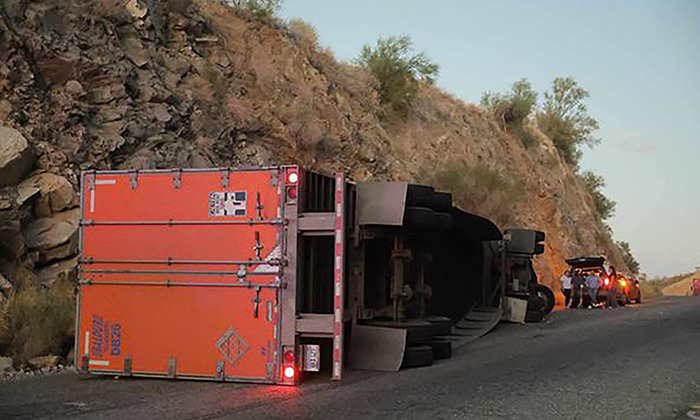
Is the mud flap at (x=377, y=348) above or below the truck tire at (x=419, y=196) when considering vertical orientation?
below

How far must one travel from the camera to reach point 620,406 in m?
8.14

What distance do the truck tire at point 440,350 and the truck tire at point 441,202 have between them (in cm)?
196

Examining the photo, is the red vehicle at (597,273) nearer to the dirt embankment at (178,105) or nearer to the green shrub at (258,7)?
the dirt embankment at (178,105)

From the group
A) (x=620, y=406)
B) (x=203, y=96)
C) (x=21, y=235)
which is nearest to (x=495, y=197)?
(x=203, y=96)

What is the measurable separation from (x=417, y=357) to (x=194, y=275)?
10.5 ft

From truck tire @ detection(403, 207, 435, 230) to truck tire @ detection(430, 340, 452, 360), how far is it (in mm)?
1905

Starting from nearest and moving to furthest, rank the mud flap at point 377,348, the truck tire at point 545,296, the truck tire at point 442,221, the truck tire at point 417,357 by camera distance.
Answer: the mud flap at point 377,348 → the truck tire at point 417,357 → the truck tire at point 442,221 → the truck tire at point 545,296

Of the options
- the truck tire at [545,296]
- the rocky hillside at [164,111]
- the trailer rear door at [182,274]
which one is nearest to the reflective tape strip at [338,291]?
the trailer rear door at [182,274]

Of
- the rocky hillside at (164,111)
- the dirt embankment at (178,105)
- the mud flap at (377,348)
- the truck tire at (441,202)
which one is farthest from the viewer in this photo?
the dirt embankment at (178,105)

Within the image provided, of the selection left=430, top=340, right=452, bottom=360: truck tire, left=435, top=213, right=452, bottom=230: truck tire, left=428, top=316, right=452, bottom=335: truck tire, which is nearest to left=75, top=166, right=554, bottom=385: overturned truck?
left=435, top=213, right=452, bottom=230: truck tire

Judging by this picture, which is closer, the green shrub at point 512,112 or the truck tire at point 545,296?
the truck tire at point 545,296

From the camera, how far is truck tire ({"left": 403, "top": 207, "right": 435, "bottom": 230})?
1069 cm

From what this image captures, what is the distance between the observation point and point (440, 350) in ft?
38.8

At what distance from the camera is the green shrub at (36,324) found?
11.0 metres
